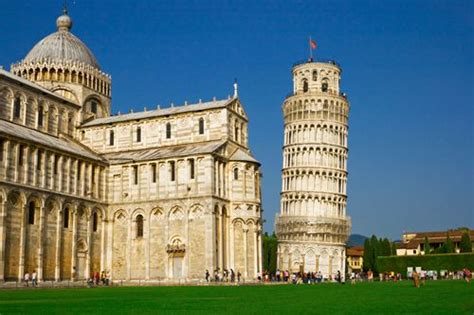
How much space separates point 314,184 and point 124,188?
35.6 metres

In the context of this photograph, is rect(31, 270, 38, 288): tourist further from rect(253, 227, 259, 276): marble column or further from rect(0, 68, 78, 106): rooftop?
rect(253, 227, 259, 276): marble column

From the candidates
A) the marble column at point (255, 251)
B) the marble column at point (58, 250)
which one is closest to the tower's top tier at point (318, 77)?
the marble column at point (255, 251)

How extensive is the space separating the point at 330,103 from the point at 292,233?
62.0ft

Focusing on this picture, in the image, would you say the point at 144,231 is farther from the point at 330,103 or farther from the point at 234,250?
the point at 330,103

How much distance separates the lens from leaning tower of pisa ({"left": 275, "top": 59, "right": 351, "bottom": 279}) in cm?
8344

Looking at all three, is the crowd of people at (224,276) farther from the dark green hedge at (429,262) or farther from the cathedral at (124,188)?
the dark green hedge at (429,262)

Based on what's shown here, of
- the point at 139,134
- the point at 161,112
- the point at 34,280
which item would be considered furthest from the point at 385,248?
the point at 34,280

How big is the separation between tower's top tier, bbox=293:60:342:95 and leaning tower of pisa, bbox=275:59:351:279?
20 cm

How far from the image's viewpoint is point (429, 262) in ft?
251

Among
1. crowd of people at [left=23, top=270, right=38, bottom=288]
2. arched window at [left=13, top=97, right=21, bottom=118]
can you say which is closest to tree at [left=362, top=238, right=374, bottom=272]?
arched window at [left=13, top=97, right=21, bottom=118]

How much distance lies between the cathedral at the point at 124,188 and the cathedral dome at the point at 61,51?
4.51 feet

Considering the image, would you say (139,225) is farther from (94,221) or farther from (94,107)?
(94,107)

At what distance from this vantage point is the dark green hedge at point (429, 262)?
73.8m

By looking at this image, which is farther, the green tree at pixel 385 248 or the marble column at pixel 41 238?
the green tree at pixel 385 248
